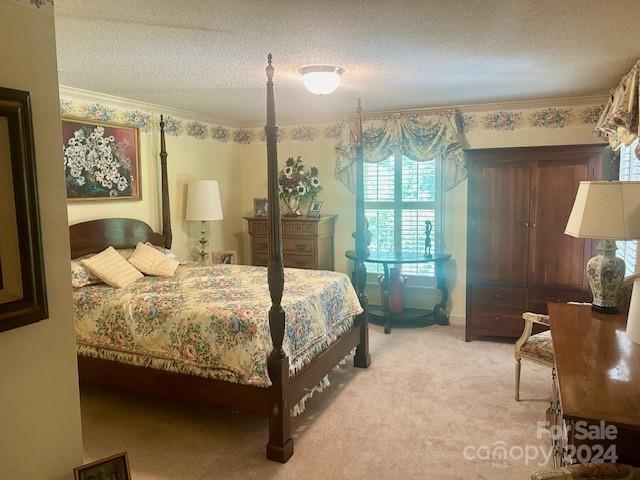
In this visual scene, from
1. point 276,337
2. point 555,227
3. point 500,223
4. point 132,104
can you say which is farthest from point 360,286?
point 132,104

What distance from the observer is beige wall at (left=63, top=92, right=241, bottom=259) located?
4.23 meters

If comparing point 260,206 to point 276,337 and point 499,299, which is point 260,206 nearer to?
point 499,299

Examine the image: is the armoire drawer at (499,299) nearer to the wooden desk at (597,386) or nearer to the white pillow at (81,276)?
the wooden desk at (597,386)

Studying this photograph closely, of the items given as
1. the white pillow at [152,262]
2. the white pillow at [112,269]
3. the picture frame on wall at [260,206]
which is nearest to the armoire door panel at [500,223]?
the picture frame on wall at [260,206]

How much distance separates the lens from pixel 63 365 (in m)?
1.22

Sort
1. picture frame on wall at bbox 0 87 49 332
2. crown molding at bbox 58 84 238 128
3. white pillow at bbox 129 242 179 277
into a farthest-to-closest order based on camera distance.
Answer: white pillow at bbox 129 242 179 277
crown molding at bbox 58 84 238 128
picture frame on wall at bbox 0 87 49 332

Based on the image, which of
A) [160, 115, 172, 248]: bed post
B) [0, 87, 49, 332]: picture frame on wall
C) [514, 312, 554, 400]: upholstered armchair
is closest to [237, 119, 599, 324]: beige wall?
[160, 115, 172, 248]: bed post

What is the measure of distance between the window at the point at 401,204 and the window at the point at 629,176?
1.74 meters

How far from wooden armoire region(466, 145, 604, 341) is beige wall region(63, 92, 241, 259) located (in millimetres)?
2845

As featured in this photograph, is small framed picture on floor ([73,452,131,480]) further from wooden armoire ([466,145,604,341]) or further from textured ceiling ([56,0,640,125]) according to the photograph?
wooden armoire ([466,145,604,341])

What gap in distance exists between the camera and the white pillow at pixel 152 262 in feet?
13.1

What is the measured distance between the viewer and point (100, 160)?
13.4 feet

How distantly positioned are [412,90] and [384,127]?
113cm

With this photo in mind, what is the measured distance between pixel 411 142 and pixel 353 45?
2492 mm
